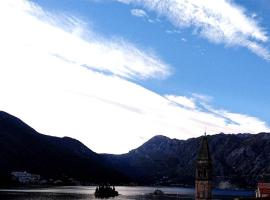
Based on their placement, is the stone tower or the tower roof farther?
the tower roof

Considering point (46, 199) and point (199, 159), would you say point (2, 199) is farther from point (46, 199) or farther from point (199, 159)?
point (199, 159)

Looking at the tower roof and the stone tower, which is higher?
the tower roof

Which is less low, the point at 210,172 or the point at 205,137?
the point at 205,137

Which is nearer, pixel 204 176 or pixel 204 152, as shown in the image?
pixel 204 176

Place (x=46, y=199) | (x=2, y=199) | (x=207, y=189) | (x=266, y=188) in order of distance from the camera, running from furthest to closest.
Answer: (x=46, y=199) → (x=2, y=199) → (x=266, y=188) → (x=207, y=189)

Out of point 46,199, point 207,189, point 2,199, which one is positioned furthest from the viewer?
point 46,199

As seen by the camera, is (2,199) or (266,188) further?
(2,199)

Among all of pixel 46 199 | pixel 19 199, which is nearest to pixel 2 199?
pixel 19 199

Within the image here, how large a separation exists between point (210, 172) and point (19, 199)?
86.8 meters

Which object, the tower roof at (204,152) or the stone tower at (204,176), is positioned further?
the tower roof at (204,152)

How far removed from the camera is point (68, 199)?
183 meters

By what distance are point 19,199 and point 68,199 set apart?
25781 millimetres

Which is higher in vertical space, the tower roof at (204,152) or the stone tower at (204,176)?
the tower roof at (204,152)

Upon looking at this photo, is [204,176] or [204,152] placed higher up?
[204,152]
